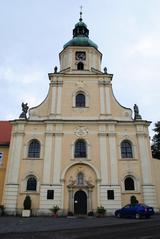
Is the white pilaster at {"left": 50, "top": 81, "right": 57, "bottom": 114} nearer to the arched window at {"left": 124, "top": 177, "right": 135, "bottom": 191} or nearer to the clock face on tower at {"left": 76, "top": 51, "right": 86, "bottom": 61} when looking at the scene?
the clock face on tower at {"left": 76, "top": 51, "right": 86, "bottom": 61}

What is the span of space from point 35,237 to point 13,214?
1315cm

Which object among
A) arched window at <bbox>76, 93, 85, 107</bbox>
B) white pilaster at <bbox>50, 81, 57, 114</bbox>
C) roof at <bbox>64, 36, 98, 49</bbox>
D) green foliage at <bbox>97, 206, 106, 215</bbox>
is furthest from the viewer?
roof at <bbox>64, 36, 98, 49</bbox>

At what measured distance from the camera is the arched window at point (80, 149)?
76.7 ft

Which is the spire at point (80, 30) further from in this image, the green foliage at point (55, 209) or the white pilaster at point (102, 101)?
the green foliage at point (55, 209)

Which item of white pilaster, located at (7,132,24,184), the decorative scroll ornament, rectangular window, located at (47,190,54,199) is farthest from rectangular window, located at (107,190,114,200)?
white pilaster, located at (7,132,24,184)

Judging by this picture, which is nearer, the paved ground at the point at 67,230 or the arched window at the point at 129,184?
the paved ground at the point at 67,230

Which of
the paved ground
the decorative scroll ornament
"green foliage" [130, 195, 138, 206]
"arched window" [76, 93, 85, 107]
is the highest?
"arched window" [76, 93, 85, 107]

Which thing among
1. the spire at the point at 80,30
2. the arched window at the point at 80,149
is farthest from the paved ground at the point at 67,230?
the spire at the point at 80,30

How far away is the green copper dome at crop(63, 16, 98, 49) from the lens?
30266 mm

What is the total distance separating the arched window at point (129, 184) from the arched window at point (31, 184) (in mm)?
8513

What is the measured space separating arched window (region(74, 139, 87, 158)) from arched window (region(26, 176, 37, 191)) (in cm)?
455

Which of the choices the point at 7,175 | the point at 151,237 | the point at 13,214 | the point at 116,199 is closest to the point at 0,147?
the point at 7,175

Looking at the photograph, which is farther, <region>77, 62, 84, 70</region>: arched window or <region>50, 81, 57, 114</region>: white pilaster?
<region>77, 62, 84, 70</region>: arched window

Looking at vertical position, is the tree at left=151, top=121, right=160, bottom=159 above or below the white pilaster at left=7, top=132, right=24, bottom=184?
above
